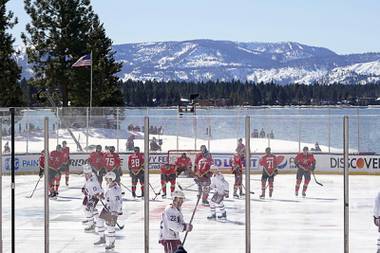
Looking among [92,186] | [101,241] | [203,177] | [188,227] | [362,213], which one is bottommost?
[101,241]

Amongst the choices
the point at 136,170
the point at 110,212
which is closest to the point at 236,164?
the point at 136,170

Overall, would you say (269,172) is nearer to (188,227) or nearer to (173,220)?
(188,227)

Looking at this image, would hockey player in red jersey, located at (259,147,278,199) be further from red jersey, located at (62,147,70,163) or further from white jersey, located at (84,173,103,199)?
red jersey, located at (62,147,70,163)

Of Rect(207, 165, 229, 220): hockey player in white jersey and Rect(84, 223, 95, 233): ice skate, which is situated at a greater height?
Rect(207, 165, 229, 220): hockey player in white jersey

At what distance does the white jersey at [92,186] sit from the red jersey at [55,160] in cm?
42

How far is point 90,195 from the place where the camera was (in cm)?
1052

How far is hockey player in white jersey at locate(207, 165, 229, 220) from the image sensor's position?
10352 mm

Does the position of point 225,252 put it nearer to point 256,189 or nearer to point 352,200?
point 256,189

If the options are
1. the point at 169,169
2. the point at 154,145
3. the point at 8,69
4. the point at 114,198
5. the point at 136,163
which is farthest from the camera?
the point at 8,69

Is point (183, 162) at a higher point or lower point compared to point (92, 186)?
higher

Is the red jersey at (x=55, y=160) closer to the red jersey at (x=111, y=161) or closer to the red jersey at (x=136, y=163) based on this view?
the red jersey at (x=111, y=161)

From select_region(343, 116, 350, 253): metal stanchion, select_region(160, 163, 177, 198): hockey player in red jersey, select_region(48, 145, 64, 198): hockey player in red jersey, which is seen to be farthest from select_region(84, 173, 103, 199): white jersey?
select_region(343, 116, 350, 253): metal stanchion

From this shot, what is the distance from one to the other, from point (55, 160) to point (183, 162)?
2.03m

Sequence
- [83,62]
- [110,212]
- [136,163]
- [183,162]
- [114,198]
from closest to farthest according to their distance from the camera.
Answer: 1. [110,212]
2. [114,198]
3. [136,163]
4. [183,162]
5. [83,62]
